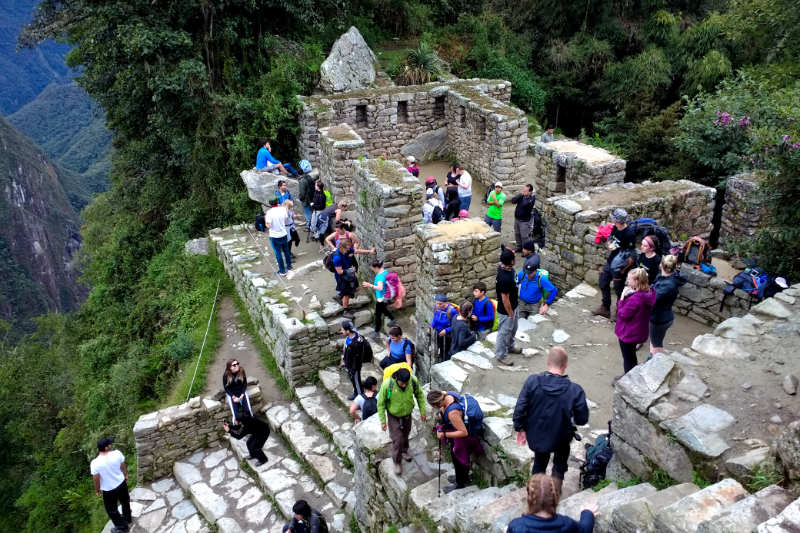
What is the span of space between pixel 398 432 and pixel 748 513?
340 cm

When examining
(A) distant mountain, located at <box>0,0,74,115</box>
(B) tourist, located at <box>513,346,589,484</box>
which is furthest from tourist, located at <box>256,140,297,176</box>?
(A) distant mountain, located at <box>0,0,74,115</box>

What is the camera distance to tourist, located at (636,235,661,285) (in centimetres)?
751

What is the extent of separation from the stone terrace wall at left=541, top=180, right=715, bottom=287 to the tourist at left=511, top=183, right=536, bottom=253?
986 millimetres

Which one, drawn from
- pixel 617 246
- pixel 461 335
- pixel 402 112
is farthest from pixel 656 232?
pixel 402 112

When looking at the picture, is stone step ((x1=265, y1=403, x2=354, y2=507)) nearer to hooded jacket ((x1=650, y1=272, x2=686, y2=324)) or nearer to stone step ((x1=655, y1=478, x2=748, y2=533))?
hooded jacket ((x1=650, y1=272, x2=686, y2=324))

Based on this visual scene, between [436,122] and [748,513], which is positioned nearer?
[748,513]

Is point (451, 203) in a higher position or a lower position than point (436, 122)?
lower

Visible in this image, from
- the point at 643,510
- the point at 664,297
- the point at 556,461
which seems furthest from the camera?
the point at 664,297

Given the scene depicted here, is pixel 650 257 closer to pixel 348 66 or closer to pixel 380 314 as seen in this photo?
pixel 380 314

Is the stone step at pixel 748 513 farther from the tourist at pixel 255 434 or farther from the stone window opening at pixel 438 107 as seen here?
the stone window opening at pixel 438 107

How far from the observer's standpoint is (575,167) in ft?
36.8

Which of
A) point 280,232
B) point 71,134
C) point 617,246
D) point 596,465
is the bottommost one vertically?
point 71,134

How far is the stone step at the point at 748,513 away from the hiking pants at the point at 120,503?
7119mm

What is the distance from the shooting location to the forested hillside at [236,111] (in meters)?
12.4
